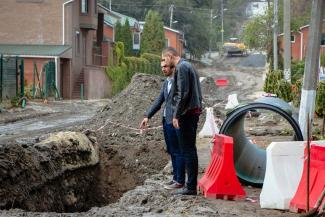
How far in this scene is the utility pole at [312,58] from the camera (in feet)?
42.0

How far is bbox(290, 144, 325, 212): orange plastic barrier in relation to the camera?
8.20m

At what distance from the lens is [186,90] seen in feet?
29.9

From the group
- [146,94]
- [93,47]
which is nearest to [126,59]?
[93,47]

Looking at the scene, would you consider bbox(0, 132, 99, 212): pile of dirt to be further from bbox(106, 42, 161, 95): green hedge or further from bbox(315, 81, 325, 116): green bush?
bbox(106, 42, 161, 95): green hedge

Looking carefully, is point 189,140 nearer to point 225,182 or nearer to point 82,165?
point 225,182

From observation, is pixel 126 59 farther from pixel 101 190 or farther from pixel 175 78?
pixel 175 78

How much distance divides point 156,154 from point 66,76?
38427 millimetres

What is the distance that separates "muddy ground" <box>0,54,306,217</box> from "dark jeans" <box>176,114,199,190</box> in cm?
37

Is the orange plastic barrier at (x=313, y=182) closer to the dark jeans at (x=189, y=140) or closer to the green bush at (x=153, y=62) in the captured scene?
the dark jeans at (x=189, y=140)

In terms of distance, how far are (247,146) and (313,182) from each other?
3.77 m

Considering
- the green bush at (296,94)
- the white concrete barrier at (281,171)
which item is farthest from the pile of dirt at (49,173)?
the green bush at (296,94)

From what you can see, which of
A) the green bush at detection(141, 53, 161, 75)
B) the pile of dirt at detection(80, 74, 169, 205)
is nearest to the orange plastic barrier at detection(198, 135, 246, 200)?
the pile of dirt at detection(80, 74, 169, 205)

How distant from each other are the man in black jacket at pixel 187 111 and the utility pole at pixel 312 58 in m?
3.95

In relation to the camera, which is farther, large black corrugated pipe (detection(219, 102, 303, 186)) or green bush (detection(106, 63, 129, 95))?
green bush (detection(106, 63, 129, 95))
